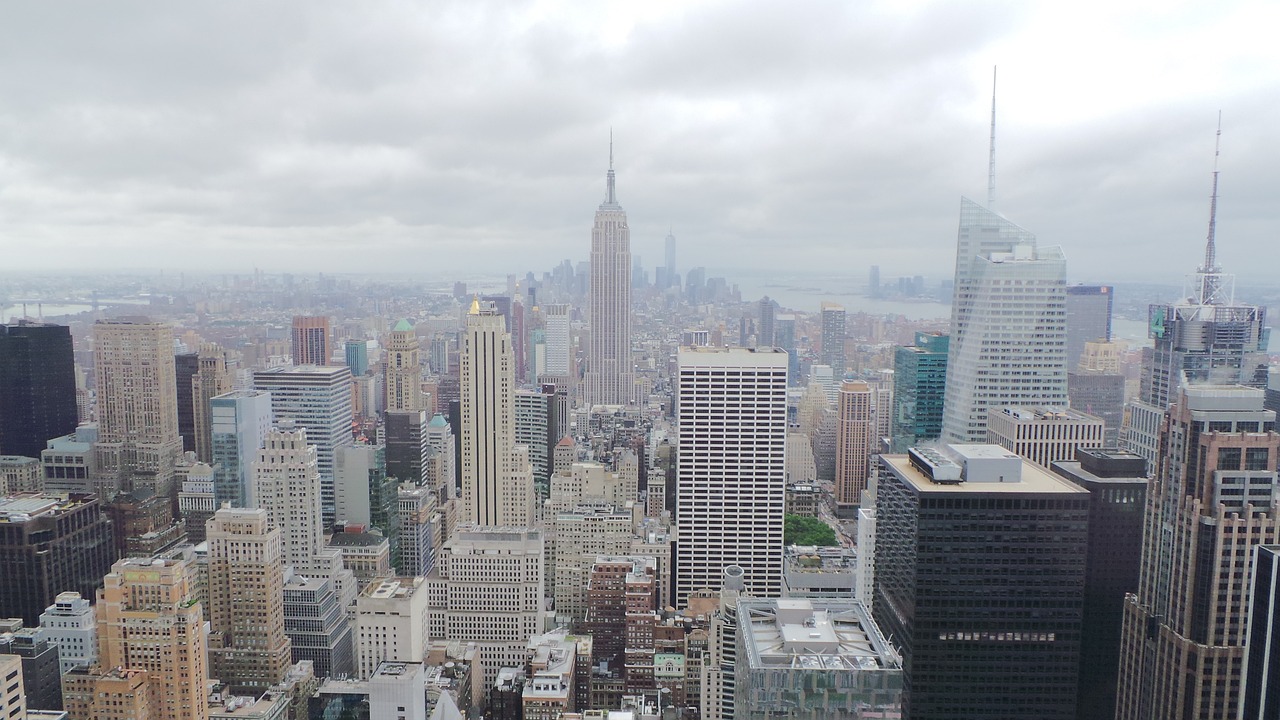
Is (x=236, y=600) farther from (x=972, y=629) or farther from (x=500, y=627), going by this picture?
(x=972, y=629)

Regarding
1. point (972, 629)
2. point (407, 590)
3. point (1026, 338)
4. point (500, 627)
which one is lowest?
point (500, 627)

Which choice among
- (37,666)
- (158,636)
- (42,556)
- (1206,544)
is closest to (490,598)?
(158,636)

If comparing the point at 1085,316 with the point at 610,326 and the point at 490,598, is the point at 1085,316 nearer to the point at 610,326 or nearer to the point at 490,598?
the point at 490,598

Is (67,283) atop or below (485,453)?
atop

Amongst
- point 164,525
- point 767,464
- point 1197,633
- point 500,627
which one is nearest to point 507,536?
point 500,627

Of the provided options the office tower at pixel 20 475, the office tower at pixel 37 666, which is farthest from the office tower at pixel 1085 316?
the office tower at pixel 20 475
